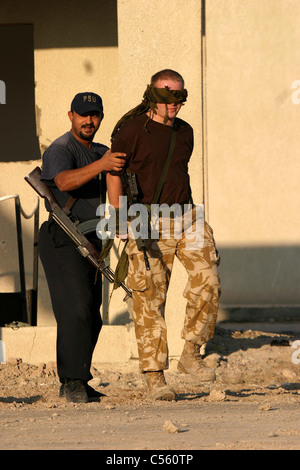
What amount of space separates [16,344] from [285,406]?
8.12 feet

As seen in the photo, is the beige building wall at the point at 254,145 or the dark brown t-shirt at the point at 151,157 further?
the beige building wall at the point at 254,145

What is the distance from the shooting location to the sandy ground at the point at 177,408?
13.5ft

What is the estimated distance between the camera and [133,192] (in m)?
5.35

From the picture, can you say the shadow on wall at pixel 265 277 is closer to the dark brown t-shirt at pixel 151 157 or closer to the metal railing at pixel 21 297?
the metal railing at pixel 21 297

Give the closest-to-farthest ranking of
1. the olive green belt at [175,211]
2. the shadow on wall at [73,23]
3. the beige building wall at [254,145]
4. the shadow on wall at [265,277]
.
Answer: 1. the olive green belt at [175,211]
2. the shadow on wall at [73,23]
3. the beige building wall at [254,145]
4. the shadow on wall at [265,277]

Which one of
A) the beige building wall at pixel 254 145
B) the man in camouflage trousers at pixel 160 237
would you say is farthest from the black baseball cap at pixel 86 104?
the beige building wall at pixel 254 145

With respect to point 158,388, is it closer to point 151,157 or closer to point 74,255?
point 74,255

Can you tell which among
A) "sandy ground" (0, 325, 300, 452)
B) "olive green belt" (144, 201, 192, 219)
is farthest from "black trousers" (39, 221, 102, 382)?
"olive green belt" (144, 201, 192, 219)

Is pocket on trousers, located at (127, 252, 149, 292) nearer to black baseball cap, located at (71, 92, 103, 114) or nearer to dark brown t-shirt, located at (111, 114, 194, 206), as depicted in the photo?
dark brown t-shirt, located at (111, 114, 194, 206)

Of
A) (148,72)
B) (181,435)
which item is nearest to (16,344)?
(148,72)

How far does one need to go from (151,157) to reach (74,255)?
743 mm

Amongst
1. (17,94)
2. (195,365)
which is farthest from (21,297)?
(17,94)

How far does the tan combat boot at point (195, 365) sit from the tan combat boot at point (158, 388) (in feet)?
0.90

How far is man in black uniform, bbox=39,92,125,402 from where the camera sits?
18.2ft
